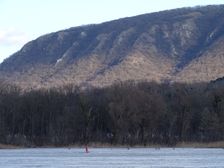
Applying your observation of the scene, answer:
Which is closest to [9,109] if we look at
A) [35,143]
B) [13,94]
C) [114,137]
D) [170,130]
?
[13,94]

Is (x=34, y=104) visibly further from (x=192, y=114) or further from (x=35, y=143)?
(x=192, y=114)

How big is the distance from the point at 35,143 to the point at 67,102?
580 inches

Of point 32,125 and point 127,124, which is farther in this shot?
point 32,125

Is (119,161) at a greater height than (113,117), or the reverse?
(113,117)

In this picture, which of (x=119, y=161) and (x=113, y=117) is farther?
(x=113, y=117)

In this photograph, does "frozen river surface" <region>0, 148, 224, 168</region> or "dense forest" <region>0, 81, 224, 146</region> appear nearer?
"frozen river surface" <region>0, 148, 224, 168</region>

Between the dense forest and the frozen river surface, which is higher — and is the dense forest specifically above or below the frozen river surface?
above

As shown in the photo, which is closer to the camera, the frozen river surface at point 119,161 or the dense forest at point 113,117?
the frozen river surface at point 119,161

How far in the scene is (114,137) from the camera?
122 m

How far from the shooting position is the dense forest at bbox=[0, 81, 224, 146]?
119m

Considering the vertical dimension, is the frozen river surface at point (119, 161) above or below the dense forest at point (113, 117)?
below

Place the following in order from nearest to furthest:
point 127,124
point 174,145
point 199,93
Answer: point 174,145, point 127,124, point 199,93

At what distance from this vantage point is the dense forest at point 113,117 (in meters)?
119

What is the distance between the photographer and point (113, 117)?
394 feet
